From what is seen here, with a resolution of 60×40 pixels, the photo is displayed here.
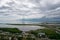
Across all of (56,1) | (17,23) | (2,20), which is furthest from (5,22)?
(56,1)

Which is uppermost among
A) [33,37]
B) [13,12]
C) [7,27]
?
[13,12]

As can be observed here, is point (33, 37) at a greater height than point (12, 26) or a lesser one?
lesser

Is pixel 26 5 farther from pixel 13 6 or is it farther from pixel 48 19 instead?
pixel 48 19

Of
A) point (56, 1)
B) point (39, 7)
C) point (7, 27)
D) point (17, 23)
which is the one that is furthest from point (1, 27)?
point (56, 1)

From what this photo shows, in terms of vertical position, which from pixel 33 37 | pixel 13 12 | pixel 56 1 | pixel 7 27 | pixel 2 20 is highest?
pixel 56 1

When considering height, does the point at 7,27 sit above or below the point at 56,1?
below

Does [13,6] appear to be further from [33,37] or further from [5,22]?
[33,37]

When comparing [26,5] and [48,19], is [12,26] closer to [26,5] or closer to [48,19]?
[26,5]

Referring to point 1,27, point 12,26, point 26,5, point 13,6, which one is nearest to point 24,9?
point 26,5
